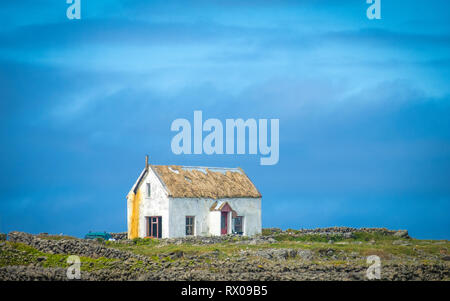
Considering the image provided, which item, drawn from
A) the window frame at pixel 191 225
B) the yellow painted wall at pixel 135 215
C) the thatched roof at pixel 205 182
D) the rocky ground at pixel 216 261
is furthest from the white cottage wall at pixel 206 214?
the rocky ground at pixel 216 261

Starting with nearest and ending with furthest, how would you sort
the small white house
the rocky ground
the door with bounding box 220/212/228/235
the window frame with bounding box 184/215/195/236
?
the rocky ground < the small white house < the window frame with bounding box 184/215/195/236 < the door with bounding box 220/212/228/235

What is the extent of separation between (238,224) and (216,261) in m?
19.7

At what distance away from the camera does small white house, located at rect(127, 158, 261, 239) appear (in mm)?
48062

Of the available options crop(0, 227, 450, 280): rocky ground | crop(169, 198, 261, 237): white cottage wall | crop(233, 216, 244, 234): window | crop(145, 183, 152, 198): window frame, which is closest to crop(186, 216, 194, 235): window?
crop(169, 198, 261, 237): white cottage wall

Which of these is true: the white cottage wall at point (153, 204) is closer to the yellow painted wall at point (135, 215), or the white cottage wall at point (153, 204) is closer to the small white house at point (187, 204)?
the small white house at point (187, 204)

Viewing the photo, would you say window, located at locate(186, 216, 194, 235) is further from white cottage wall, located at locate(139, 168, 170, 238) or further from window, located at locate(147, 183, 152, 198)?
window, located at locate(147, 183, 152, 198)

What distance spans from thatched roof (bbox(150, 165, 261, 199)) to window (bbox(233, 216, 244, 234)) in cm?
185

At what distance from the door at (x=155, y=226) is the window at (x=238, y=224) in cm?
685

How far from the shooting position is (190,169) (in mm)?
52188

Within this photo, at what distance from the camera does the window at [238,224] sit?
5206cm

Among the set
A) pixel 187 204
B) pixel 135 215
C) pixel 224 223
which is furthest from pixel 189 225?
pixel 135 215

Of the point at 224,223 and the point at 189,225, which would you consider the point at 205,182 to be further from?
the point at 189,225

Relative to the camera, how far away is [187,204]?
48.7 meters
